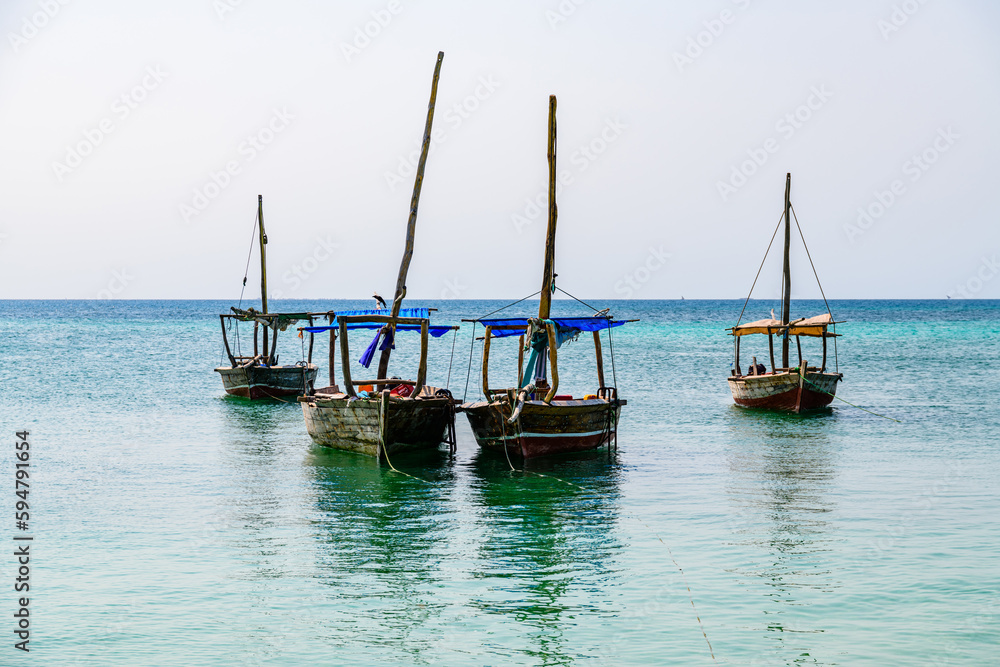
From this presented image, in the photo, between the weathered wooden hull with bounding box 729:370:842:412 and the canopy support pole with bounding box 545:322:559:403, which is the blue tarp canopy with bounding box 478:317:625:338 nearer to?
the canopy support pole with bounding box 545:322:559:403

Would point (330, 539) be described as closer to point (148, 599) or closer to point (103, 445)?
point (148, 599)

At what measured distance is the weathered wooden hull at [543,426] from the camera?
2003cm

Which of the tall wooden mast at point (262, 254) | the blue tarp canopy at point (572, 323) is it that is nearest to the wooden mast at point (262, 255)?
the tall wooden mast at point (262, 254)

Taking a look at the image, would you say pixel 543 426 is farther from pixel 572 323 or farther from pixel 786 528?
pixel 786 528

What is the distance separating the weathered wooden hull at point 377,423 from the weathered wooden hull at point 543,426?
0.80 meters

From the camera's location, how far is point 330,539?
13727 mm

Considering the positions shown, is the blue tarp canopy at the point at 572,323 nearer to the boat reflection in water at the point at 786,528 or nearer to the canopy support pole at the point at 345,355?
the canopy support pole at the point at 345,355

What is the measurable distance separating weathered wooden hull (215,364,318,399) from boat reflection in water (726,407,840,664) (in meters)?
17.6

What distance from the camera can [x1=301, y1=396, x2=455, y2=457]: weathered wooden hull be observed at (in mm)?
20469

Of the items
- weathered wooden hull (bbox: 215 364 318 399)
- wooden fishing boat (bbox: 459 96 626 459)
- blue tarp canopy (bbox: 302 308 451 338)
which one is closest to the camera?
wooden fishing boat (bbox: 459 96 626 459)

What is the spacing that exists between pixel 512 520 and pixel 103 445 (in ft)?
44.1

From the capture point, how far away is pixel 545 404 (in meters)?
20.0

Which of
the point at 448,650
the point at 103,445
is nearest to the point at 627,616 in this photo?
the point at 448,650

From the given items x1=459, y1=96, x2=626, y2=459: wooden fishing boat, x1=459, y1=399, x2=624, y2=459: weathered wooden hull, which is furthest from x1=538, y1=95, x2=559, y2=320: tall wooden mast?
x1=459, y1=399, x2=624, y2=459: weathered wooden hull
